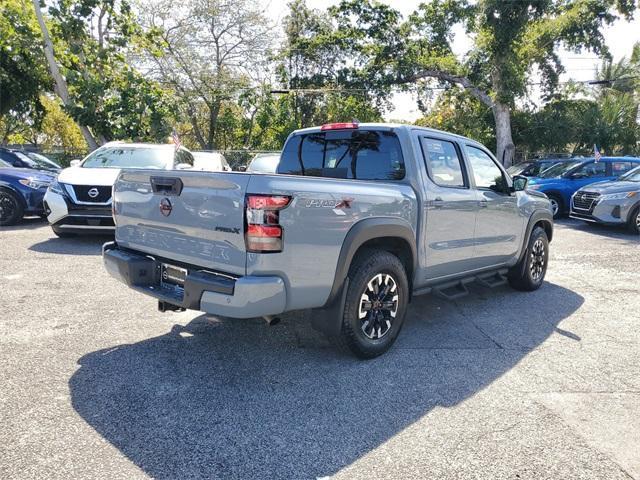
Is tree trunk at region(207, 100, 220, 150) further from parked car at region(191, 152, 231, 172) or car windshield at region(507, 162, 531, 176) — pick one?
car windshield at region(507, 162, 531, 176)

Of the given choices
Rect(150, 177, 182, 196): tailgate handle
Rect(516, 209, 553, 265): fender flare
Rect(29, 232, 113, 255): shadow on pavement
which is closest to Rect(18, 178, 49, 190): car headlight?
Rect(29, 232, 113, 255): shadow on pavement

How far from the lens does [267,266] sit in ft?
9.78

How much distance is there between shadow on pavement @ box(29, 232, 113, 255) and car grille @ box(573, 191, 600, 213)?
1013 centimetres

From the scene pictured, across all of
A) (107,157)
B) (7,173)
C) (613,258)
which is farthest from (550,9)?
(7,173)

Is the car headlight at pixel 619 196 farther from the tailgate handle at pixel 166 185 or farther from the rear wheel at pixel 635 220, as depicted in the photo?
the tailgate handle at pixel 166 185

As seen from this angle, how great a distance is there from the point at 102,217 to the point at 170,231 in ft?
15.3

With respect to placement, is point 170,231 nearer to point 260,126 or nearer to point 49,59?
point 49,59

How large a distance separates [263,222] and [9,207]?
889 cm

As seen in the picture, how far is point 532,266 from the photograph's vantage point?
5.96 m

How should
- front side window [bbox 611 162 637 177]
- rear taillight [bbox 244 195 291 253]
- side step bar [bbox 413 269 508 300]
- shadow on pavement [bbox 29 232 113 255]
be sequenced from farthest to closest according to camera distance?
1. front side window [bbox 611 162 637 177]
2. shadow on pavement [bbox 29 232 113 255]
3. side step bar [bbox 413 269 508 300]
4. rear taillight [bbox 244 195 291 253]

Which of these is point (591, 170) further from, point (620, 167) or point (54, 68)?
point (54, 68)

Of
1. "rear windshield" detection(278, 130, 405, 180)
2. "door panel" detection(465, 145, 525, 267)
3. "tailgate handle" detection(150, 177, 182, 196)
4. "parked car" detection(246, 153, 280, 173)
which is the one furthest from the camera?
"parked car" detection(246, 153, 280, 173)

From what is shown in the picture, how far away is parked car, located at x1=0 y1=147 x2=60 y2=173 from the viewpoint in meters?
10.7

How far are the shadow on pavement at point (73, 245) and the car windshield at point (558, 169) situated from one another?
11304 mm
